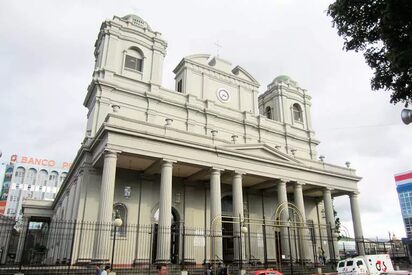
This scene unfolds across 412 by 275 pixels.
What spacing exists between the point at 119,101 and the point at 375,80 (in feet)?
67.9

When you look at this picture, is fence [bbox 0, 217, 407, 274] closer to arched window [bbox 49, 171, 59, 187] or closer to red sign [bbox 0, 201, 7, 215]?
red sign [bbox 0, 201, 7, 215]

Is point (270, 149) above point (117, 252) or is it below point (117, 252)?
above

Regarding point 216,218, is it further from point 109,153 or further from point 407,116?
point 407,116

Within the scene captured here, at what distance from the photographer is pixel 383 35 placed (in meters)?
11.6

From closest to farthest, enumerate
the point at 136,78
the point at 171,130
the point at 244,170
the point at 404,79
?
the point at 404,79, the point at 171,130, the point at 244,170, the point at 136,78

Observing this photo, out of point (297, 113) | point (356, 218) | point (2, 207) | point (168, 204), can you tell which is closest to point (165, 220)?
point (168, 204)

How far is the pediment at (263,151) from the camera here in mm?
26031

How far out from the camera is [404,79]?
1218 centimetres

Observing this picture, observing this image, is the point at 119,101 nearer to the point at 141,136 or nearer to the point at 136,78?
the point at 136,78

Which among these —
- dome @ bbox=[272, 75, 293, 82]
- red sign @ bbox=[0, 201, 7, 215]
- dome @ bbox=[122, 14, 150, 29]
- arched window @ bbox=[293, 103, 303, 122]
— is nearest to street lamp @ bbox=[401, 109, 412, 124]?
dome @ bbox=[122, 14, 150, 29]

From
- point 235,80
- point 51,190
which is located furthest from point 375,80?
point 51,190

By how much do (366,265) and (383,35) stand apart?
1368cm

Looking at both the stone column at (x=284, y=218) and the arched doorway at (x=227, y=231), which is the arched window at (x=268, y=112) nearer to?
the arched doorway at (x=227, y=231)

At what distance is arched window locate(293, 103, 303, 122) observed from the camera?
4031 cm
